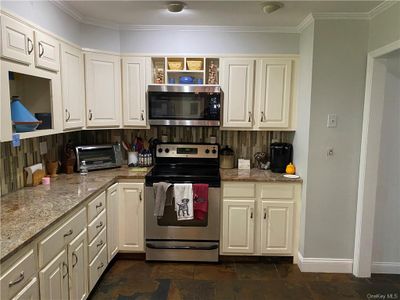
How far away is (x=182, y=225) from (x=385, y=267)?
2030mm

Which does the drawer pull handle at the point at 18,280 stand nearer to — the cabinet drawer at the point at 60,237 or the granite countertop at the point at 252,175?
the cabinet drawer at the point at 60,237

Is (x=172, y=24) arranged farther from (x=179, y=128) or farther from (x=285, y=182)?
(x=285, y=182)

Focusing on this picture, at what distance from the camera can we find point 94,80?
2.90 metres

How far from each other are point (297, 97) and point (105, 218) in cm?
224

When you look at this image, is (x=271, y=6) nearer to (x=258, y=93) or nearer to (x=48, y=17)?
(x=258, y=93)

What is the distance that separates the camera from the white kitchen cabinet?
206 cm

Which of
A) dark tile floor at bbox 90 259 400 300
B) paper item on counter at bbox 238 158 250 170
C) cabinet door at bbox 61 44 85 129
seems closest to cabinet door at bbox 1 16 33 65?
cabinet door at bbox 61 44 85 129

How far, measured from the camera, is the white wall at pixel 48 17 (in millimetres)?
1868

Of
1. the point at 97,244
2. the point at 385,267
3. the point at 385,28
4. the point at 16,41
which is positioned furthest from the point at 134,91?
the point at 385,267

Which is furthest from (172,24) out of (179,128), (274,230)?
(274,230)

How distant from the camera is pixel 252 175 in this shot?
3016mm

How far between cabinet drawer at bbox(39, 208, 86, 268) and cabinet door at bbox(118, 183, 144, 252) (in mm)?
778

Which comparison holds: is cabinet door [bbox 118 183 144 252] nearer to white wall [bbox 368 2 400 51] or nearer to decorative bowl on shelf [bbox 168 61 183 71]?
decorative bowl on shelf [bbox 168 61 183 71]

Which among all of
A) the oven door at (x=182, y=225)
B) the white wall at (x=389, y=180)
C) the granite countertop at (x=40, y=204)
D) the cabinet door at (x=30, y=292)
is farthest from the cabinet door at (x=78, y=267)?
the white wall at (x=389, y=180)
